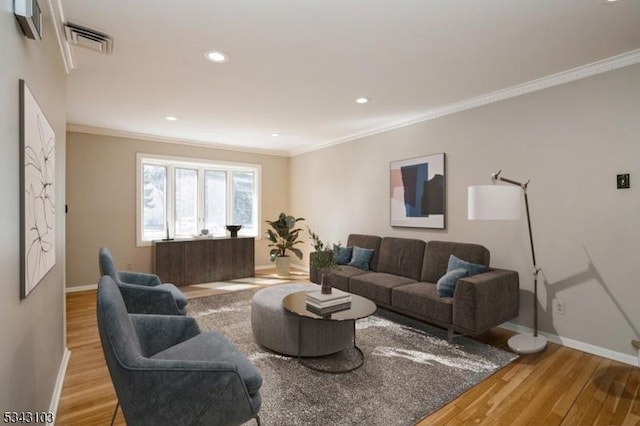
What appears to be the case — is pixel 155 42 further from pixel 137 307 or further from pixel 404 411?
pixel 404 411

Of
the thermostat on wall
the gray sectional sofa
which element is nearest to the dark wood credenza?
the gray sectional sofa

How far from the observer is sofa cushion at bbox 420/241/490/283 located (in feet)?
11.6

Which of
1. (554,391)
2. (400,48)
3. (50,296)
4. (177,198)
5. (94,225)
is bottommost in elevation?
(554,391)

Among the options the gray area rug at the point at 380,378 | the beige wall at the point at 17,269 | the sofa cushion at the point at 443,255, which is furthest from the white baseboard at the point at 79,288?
the sofa cushion at the point at 443,255

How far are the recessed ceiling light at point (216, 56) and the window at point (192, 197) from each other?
344 cm

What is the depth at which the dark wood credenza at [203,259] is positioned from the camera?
521 centimetres

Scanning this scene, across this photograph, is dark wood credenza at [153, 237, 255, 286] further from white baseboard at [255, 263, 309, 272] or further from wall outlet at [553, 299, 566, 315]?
wall outlet at [553, 299, 566, 315]

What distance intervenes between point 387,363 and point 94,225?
4.87 meters

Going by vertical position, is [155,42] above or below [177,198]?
above

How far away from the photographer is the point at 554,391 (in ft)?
7.61

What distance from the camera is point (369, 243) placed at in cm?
481

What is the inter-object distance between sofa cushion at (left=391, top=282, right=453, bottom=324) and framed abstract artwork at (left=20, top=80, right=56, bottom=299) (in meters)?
3.00

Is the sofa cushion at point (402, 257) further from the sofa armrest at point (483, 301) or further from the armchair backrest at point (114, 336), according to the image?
the armchair backrest at point (114, 336)

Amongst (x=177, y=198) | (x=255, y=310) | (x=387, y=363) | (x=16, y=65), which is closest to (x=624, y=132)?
(x=387, y=363)
